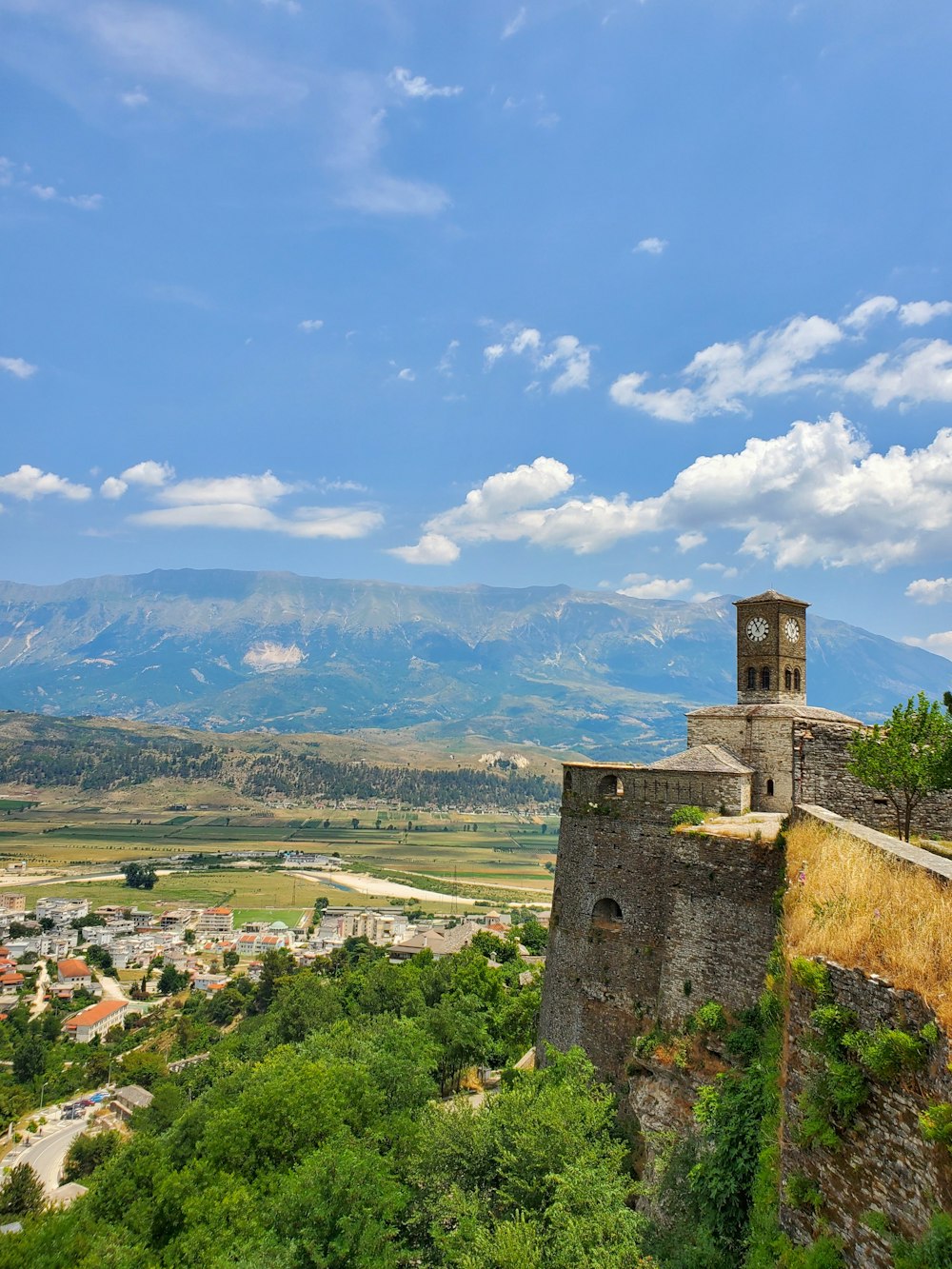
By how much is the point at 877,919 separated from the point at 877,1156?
7.77ft

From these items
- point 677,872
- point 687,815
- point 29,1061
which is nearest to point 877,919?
point 677,872

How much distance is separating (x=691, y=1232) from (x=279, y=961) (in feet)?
298

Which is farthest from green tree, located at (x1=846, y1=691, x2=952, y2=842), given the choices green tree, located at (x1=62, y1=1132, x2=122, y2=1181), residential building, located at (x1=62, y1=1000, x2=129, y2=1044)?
residential building, located at (x1=62, y1=1000, x2=129, y2=1044)

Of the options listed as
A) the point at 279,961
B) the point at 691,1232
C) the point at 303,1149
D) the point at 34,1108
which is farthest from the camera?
the point at 279,961

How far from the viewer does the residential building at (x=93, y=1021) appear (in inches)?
3858

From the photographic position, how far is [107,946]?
446 feet

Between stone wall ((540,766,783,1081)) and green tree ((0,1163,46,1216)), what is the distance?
138ft

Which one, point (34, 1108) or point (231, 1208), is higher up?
point (231, 1208)

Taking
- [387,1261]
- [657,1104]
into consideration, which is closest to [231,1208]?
[387,1261]

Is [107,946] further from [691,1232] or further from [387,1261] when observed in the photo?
[691,1232]

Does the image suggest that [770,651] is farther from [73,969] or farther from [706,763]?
[73,969]

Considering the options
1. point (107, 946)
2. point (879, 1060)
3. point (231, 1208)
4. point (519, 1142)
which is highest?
point (879, 1060)

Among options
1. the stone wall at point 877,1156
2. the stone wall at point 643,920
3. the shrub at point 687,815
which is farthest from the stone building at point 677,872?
the stone wall at point 877,1156

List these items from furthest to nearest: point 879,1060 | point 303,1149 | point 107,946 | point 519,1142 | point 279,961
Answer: point 107,946 → point 279,961 → point 303,1149 → point 519,1142 → point 879,1060
